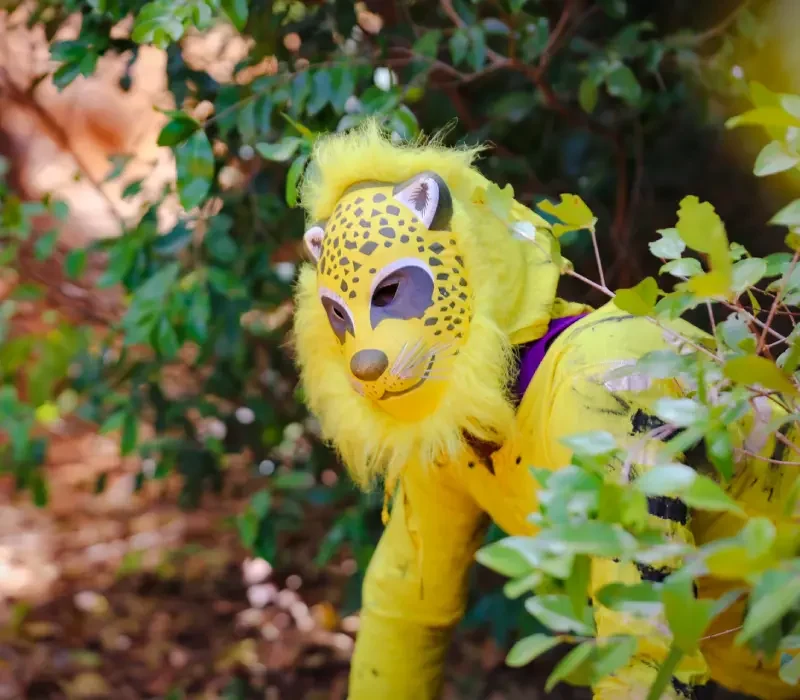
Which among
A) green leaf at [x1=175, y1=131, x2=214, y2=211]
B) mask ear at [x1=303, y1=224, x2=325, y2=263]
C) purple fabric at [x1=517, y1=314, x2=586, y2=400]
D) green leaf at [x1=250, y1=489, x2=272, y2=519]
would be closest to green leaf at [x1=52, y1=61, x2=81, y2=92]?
green leaf at [x1=175, y1=131, x2=214, y2=211]

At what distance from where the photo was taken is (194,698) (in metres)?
1.81

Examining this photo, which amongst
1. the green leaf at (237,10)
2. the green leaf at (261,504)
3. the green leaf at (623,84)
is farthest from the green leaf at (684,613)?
the green leaf at (261,504)

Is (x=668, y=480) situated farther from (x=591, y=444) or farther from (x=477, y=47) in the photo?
(x=477, y=47)

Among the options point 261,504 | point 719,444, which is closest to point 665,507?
point 719,444

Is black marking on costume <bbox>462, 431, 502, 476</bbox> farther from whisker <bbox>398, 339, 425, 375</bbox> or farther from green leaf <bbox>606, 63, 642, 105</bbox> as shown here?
green leaf <bbox>606, 63, 642, 105</bbox>

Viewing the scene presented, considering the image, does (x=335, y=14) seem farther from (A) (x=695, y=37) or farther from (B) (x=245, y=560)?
(B) (x=245, y=560)

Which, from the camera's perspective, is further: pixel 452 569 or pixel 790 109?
pixel 452 569

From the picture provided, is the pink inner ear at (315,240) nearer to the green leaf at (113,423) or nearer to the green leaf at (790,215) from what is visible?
the green leaf at (790,215)

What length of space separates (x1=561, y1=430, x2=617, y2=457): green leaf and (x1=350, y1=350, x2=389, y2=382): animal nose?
1.02ft

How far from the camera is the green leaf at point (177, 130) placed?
114 centimetres

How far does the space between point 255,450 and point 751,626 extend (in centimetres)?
146

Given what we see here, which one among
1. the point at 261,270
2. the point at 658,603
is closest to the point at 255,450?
the point at 261,270

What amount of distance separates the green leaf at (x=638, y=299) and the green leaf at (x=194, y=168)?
0.65 m

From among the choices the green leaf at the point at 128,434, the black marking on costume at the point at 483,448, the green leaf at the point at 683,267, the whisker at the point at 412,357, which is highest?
the green leaf at the point at 683,267
